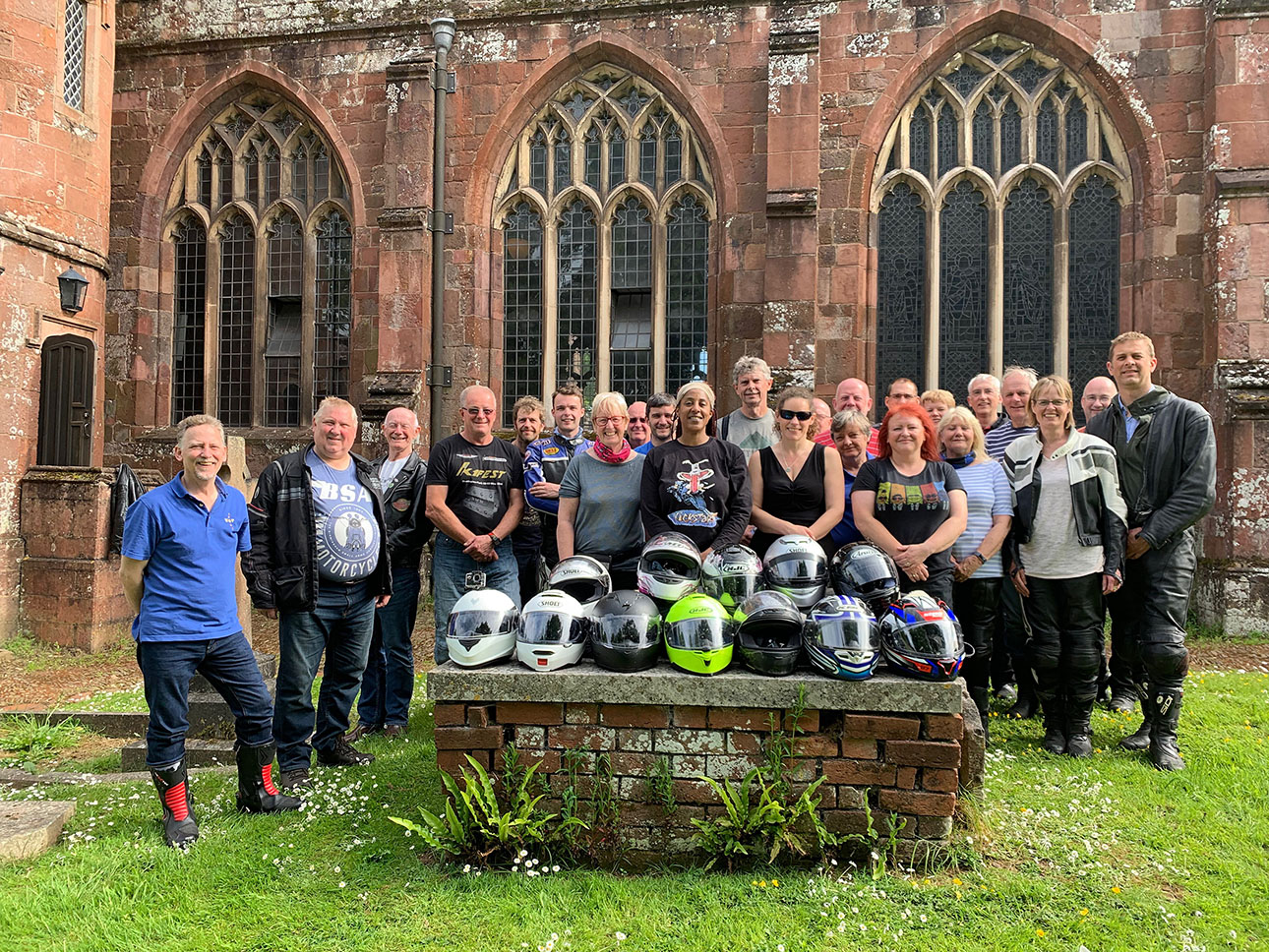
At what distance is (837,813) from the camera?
3891 millimetres

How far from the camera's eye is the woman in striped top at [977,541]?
18.2ft

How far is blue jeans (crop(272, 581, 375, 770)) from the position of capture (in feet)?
16.0

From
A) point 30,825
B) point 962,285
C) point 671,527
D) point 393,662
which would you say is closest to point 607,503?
point 671,527

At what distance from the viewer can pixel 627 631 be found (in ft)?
13.1

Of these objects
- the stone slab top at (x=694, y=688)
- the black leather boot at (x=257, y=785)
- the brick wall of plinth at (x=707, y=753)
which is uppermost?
the stone slab top at (x=694, y=688)

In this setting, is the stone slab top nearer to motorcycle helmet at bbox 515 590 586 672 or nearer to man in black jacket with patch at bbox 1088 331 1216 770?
motorcycle helmet at bbox 515 590 586 672

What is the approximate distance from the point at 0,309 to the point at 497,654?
9.33 meters

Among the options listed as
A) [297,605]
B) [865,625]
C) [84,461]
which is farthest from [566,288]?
[865,625]

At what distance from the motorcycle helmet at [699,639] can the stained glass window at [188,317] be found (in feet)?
39.4

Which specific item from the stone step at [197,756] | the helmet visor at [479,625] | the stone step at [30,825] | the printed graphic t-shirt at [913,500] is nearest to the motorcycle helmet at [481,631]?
the helmet visor at [479,625]

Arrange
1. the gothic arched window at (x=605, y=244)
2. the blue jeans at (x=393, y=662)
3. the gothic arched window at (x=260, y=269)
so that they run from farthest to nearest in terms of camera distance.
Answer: the gothic arched window at (x=260, y=269) < the gothic arched window at (x=605, y=244) < the blue jeans at (x=393, y=662)

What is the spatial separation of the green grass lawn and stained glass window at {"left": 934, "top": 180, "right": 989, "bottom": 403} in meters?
7.72

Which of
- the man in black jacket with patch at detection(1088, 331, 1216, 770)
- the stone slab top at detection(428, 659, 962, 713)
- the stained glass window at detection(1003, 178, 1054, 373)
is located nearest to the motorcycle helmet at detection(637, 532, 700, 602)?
the stone slab top at detection(428, 659, 962, 713)

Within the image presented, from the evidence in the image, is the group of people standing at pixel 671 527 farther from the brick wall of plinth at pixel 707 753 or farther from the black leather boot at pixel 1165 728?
the brick wall of plinth at pixel 707 753
